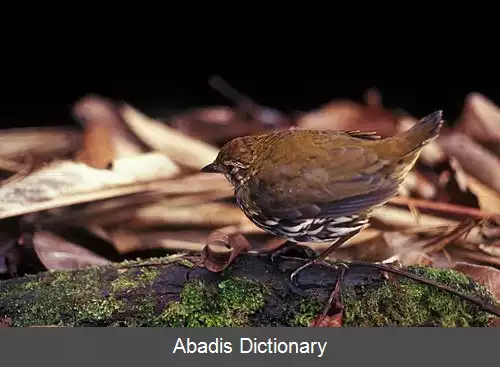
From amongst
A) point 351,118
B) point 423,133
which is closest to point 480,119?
point 351,118

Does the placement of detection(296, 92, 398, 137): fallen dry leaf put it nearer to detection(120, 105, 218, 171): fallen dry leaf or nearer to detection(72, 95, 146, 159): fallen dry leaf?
detection(120, 105, 218, 171): fallen dry leaf

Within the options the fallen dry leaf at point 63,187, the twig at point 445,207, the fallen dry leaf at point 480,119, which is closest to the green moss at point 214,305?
the fallen dry leaf at point 63,187

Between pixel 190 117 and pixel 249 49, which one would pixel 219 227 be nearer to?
pixel 190 117

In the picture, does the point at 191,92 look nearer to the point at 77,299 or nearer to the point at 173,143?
the point at 173,143

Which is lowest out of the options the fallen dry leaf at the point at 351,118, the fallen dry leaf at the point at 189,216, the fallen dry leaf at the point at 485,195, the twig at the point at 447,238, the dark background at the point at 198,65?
the fallen dry leaf at the point at 189,216

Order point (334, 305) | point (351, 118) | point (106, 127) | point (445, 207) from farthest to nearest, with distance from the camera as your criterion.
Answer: point (351, 118), point (106, 127), point (445, 207), point (334, 305)

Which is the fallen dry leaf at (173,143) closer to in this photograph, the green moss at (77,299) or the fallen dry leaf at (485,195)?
the green moss at (77,299)
